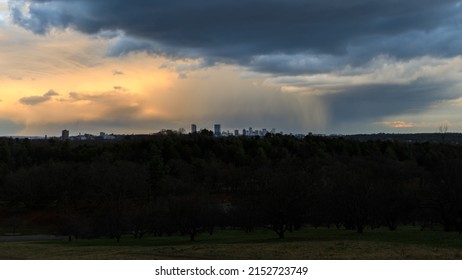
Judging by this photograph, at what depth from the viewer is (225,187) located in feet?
344

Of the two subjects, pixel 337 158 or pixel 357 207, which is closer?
pixel 357 207

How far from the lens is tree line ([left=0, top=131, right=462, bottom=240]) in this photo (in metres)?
51.8

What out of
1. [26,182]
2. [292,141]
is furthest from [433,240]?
[292,141]

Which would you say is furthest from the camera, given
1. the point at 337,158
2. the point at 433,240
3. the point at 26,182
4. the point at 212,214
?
the point at 337,158

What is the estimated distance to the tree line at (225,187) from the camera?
170 ft

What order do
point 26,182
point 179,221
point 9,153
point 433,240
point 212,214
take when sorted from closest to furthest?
point 433,240, point 179,221, point 212,214, point 26,182, point 9,153

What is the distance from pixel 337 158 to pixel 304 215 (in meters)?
69.1

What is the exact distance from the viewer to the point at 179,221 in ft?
171

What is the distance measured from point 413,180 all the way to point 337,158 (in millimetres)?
30962

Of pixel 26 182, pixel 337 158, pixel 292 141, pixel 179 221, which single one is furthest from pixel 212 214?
pixel 292 141

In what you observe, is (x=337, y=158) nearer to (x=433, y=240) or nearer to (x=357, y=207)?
(x=357, y=207)
